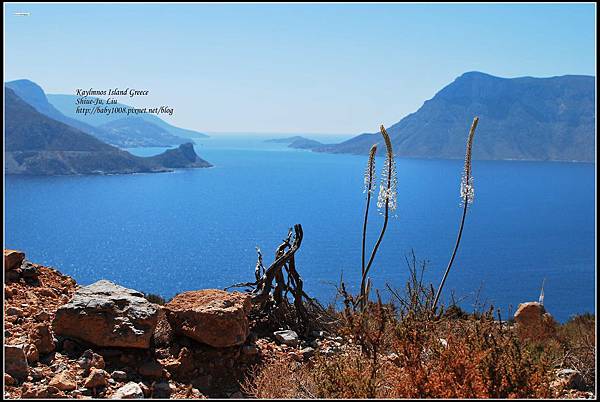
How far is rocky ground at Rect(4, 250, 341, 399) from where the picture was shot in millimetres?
4383

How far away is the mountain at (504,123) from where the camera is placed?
14675 cm

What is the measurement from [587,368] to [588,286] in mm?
48284

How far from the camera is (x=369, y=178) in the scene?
571cm

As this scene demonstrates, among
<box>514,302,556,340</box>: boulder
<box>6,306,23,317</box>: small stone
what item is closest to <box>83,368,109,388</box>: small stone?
<box>6,306,23,317</box>: small stone

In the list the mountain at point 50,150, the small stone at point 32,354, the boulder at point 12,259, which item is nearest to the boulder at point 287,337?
the small stone at point 32,354

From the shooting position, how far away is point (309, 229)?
60.7 meters

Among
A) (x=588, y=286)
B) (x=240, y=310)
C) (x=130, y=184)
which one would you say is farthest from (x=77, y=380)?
(x=130, y=184)

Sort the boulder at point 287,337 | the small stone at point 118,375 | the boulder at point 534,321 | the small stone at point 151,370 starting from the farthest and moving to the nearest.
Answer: the boulder at point 534,321
the boulder at point 287,337
the small stone at point 151,370
the small stone at point 118,375

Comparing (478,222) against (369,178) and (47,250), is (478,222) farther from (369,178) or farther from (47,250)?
(369,178)

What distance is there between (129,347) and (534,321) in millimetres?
6598

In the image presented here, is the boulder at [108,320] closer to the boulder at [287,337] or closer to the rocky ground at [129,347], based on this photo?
the rocky ground at [129,347]

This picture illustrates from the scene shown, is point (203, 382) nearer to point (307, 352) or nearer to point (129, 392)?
point (129, 392)

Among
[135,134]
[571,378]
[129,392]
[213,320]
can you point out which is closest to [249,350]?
[213,320]

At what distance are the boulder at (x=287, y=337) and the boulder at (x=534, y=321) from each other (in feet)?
14.6
